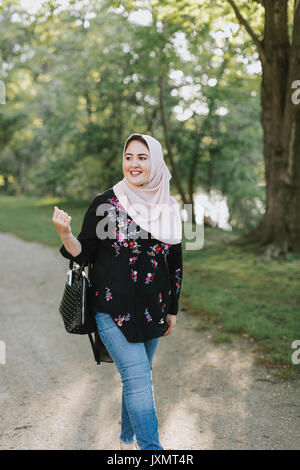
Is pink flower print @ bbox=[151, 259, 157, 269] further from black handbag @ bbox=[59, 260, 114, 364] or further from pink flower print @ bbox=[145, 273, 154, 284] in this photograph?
black handbag @ bbox=[59, 260, 114, 364]

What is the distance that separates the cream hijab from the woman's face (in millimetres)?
30

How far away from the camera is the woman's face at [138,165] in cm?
272

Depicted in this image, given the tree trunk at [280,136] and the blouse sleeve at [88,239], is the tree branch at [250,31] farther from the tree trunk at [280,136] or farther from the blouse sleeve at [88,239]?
the blouse sleeve at [88,239]

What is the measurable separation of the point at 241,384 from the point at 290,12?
9.05 metres

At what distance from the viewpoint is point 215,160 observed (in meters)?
16.4

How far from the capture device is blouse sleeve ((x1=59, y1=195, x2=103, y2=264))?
2607 mm

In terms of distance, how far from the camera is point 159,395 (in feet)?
14.0

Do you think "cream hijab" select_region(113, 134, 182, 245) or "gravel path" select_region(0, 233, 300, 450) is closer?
"cream hijab" select_region(113, 134, 182, 245)

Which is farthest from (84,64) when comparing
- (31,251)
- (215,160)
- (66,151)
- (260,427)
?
(260,427)

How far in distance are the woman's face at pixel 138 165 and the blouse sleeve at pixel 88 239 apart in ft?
0.79

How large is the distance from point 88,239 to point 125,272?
28cm

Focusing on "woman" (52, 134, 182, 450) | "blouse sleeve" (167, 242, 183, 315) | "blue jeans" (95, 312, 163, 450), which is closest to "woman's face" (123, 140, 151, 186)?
"woman" (52, 134, 182, 450)

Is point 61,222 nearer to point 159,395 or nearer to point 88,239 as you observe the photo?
point 88,239

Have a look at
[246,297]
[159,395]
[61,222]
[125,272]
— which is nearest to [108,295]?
[125,272]
